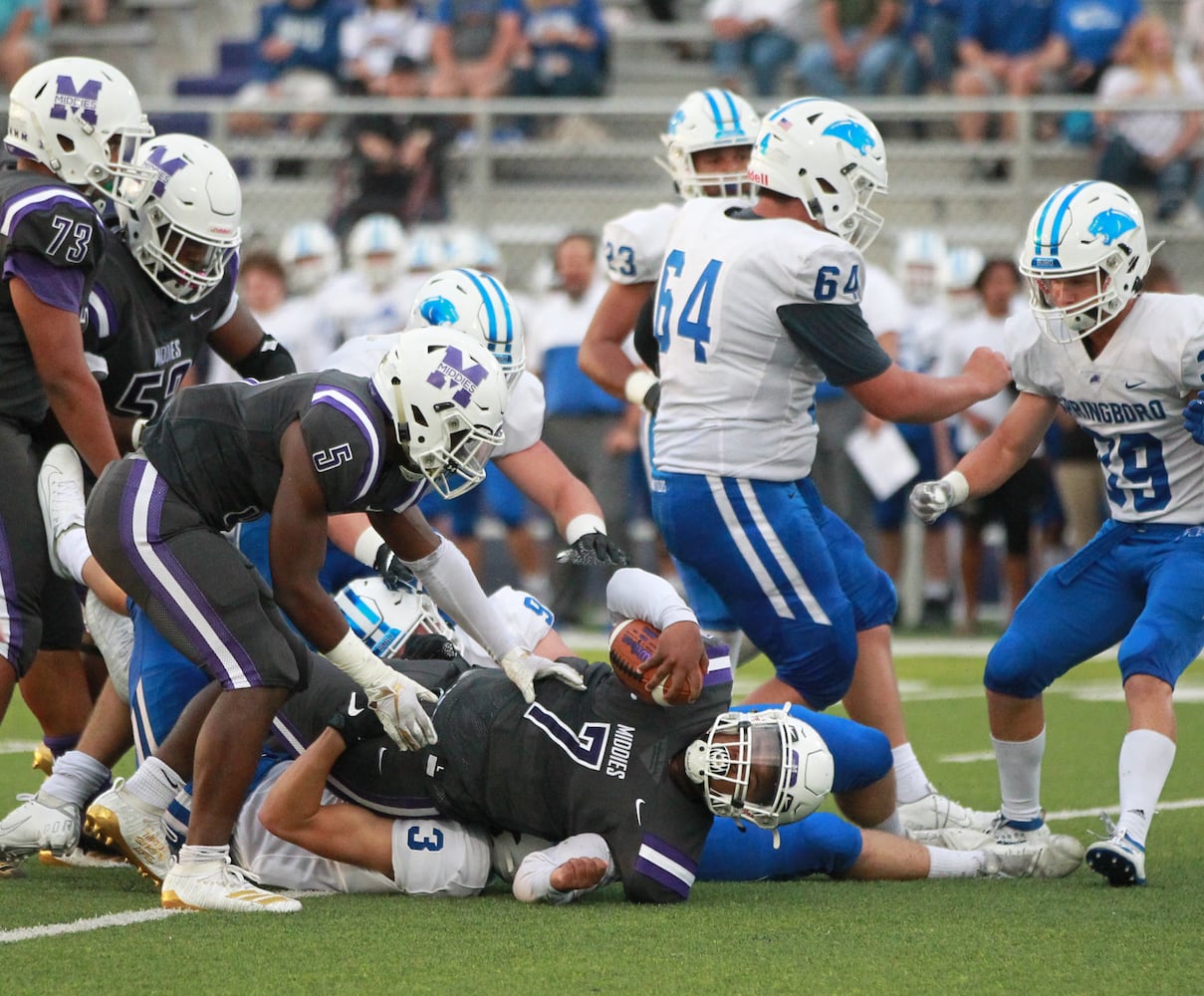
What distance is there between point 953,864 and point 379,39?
9067 millimetres

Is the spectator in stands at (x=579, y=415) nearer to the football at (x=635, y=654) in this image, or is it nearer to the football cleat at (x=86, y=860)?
the football cleat at (x=86, y=860)

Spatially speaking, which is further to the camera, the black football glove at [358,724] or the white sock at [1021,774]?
the white sock at [1021,774]

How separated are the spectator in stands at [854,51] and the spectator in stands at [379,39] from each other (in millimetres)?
2496

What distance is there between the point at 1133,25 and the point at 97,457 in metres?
8.34

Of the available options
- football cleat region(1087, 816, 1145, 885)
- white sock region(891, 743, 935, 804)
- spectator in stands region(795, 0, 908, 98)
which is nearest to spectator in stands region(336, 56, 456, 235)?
spectator in stands region(795, 0, 908, 98)

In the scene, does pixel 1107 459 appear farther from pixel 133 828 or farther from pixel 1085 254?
pixel 133 828

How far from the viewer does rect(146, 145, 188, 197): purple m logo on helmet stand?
4629 millimetres

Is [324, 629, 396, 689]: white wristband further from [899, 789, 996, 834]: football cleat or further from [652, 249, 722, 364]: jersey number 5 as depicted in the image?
[899, 789, 996, 834]: football cleat

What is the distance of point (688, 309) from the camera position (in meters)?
4.71

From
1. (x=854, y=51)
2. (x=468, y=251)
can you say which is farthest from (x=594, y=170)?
(x=854, y=51)

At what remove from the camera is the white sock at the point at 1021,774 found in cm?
452

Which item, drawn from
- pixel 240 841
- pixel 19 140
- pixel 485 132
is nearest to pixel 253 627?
pixel 240 841

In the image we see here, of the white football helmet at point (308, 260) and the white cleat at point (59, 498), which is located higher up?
the white football helmet at point (308, 260)

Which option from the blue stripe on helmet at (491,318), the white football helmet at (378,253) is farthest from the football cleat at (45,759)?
the white football helmet at (378,253)
